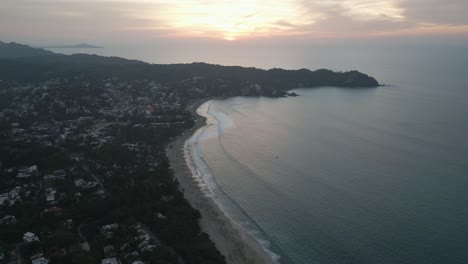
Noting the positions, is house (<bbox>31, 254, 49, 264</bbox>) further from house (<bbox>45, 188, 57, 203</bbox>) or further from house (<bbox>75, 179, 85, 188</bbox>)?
house (<bbox>75, 179, 85, 188</bbox>)

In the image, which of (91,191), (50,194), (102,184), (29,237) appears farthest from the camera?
(102,184)

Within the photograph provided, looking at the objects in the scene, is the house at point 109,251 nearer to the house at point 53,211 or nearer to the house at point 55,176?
the house at point 53,211

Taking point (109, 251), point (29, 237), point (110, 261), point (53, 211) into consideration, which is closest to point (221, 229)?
point (109, 251)

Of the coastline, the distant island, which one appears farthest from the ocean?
the distant island

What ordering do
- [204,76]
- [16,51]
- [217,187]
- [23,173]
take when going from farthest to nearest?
[16,51] < [204,76] < [23,173] < [217,187]

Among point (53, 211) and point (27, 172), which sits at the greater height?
point (27, 172)

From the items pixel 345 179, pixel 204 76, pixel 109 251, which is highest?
pixel 204 76

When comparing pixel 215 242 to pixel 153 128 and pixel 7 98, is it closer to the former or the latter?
pixel 153 128

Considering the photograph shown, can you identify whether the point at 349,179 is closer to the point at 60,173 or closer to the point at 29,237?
the point at 29,237
